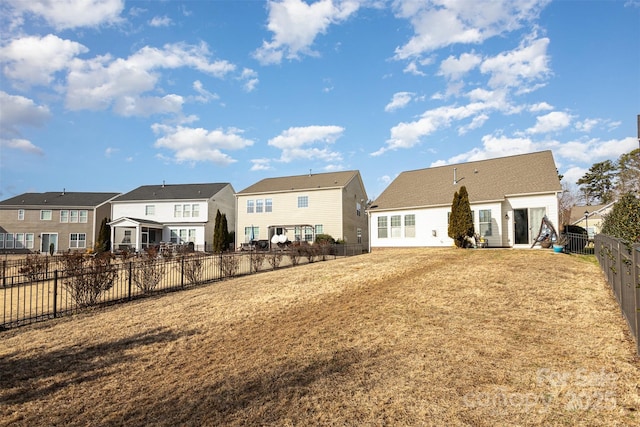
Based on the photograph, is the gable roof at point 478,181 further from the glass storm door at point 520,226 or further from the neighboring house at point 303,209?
the neighboring house at point 303,209

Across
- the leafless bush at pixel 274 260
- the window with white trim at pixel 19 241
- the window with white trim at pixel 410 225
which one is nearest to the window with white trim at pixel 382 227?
the window with white trim at pixel 410 225

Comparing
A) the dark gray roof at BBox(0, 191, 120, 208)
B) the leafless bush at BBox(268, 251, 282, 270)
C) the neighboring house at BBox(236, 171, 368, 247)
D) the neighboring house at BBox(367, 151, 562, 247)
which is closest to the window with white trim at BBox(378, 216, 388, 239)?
the neighboring house at BBox(367, 151, 562, 247)

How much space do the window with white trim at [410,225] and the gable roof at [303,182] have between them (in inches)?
359

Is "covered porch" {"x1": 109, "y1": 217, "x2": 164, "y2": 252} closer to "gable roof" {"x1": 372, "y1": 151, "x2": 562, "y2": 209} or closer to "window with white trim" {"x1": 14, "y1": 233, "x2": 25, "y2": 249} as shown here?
"window with white trim" {"x1": 14, "y1": 233, "x2": 25, "y2": 249}

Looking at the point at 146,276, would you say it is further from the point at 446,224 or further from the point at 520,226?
the point at 520,226

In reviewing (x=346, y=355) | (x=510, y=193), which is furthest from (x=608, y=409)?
(x=510, y=193)

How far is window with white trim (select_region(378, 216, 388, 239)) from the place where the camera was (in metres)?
24.0

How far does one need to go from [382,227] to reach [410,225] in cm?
204

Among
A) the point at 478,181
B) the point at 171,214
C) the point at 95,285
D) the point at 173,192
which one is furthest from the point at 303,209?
the point at 95,285

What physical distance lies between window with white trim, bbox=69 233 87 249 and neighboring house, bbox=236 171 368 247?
18208mm

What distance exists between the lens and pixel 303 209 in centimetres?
3234

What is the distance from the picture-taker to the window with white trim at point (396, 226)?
23.4 metres

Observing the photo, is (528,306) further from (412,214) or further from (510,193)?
(412,214)

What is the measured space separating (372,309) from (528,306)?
314 centimetres
